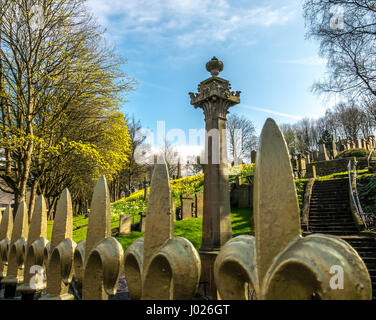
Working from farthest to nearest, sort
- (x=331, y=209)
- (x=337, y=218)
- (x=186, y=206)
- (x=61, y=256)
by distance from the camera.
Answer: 1. (x=186, y=206)
2. (x=331, y=209)
3. (x=337, y=218)
4. (x=61, y=256)

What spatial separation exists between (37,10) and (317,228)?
15.6 metres

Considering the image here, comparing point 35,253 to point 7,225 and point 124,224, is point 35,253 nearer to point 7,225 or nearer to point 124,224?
point 7,225

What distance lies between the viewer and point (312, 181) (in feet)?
60.3

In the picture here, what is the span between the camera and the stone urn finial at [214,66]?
9.57m

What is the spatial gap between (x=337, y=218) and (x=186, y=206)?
8.69 meters

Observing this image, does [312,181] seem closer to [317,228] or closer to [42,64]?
[317,228]

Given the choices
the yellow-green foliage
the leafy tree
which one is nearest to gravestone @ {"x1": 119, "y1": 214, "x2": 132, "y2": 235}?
the leafy tree

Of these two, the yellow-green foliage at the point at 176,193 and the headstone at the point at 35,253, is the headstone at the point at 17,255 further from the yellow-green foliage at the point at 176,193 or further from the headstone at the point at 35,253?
the yellow-green foliage at the point at 176,193

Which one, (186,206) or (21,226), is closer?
(21,226)

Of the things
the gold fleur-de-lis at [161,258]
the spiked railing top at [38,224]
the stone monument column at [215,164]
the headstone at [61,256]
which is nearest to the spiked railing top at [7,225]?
the spiked railing top at [38,224]

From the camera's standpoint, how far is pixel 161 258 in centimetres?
152

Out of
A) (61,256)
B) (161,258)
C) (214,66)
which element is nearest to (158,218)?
(161,258)
